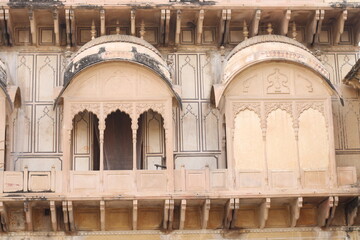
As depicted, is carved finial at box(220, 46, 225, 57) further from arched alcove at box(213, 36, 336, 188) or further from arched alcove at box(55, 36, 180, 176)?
arched alcove at box(55, 36, 180, 176)

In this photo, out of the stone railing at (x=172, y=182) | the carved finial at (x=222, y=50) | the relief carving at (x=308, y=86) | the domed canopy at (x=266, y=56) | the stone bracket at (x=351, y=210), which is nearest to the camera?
the stone railing at (x=172, y=182)

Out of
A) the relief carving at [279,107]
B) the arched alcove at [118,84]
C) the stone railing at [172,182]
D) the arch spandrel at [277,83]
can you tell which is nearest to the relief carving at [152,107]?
the arched alcove at [118,84]

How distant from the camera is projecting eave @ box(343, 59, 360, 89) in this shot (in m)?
19.6

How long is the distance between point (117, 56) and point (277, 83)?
320 cm

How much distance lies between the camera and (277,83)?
63.9ft

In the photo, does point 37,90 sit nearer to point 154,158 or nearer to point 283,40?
point 154,158

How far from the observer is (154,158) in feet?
64.6

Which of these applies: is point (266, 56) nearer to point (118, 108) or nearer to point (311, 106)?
point (311, 106)

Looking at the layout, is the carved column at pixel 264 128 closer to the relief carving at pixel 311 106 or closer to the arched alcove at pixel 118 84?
the relief carving at pixel 311 106

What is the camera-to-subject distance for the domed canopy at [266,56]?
1925 centimetres

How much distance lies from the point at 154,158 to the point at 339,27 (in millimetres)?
Result: 4715

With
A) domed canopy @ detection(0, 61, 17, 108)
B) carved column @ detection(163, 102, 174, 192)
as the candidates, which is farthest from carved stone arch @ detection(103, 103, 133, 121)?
domed canopy @ detection(0, 61, 17, 108)

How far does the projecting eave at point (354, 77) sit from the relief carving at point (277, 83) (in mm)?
1383

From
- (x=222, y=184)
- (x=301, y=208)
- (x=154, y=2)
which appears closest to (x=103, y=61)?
(x=154, y=2)
